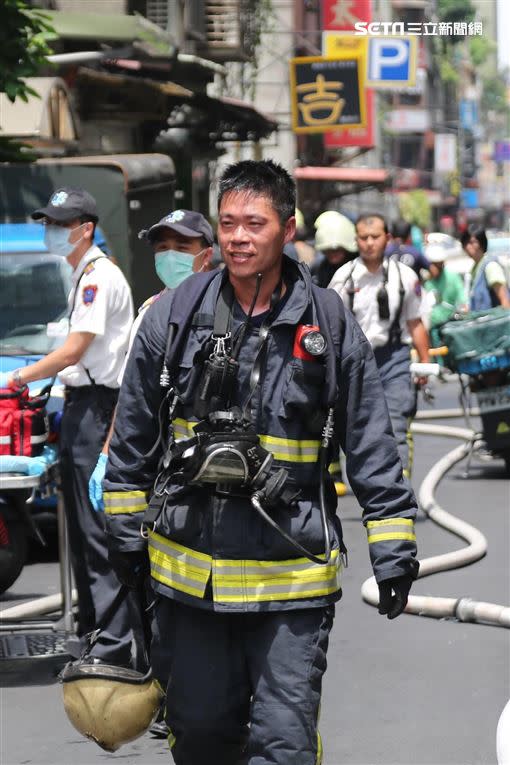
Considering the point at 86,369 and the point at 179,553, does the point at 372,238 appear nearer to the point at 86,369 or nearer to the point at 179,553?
the point at 86,369

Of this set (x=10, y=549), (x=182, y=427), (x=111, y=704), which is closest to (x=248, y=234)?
(x=182, y=427)

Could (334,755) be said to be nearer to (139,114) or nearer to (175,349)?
(175,349)

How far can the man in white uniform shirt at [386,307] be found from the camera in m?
10.6

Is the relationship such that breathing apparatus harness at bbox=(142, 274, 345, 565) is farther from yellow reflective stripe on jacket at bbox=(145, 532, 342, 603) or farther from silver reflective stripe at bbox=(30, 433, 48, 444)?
silver reflective stripe at bbox=(30, 433, 48, 444)

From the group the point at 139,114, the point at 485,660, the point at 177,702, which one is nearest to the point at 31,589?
the point at 485,660

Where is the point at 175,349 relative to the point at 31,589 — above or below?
above

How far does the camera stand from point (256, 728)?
4.48 meters

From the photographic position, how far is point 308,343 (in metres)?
4.54

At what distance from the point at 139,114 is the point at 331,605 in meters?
17.8

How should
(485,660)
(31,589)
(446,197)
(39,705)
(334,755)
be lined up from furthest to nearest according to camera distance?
1. (446,197)
2. (31,589)
3. (485,660)
4. (39,705)
5. (334,755)

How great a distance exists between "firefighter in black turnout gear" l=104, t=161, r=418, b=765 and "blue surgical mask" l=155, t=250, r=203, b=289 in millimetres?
2123

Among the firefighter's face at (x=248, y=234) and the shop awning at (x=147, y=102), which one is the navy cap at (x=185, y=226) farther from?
the shop awning at (x=147, y=102)

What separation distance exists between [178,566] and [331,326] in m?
0.79

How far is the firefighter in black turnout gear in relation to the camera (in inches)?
177
